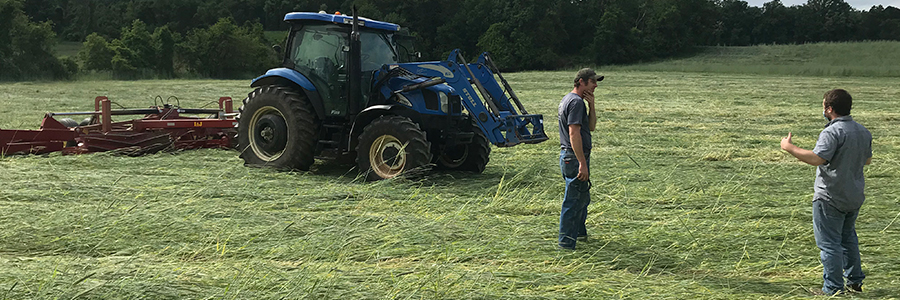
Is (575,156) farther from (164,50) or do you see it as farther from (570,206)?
(164,50)

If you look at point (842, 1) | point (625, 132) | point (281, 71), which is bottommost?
point (625, 132)

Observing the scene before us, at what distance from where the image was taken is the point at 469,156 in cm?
895

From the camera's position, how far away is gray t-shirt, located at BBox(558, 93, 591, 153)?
17.3 ft

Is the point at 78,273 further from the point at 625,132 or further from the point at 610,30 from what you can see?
the point at 610,30

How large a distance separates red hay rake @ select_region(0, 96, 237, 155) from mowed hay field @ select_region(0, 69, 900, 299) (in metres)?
0.38

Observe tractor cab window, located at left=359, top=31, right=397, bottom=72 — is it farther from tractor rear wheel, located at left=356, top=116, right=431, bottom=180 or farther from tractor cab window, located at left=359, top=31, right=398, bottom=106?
tractor rear wheel, located at left=356, top=116, right=431, bottom=180

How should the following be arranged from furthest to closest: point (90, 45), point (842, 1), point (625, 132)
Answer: point (842, 1) → point (90, 45) → point (625, 132)

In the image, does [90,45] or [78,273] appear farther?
[90,45]

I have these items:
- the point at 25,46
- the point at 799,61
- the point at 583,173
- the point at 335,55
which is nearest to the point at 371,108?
the point at 335,55

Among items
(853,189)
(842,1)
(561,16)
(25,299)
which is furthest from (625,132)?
(842,1)

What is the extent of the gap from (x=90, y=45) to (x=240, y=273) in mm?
45274

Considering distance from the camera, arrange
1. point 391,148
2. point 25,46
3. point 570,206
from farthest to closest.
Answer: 1. point 25,46
2. point 391,148
3. point 570,206

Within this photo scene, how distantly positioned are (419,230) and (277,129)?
3916 millimetres

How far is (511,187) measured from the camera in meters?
7.87
